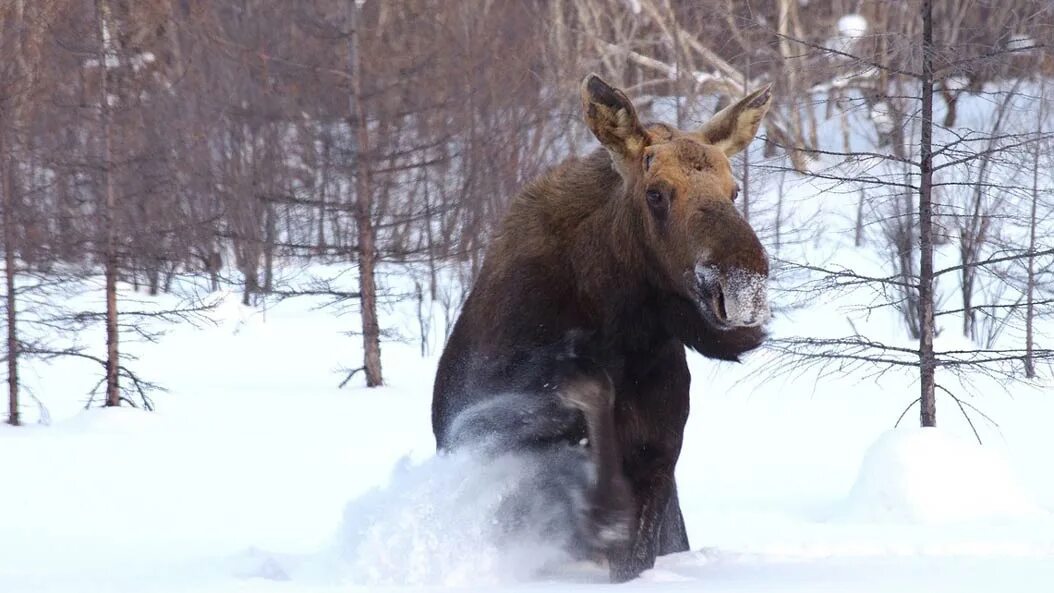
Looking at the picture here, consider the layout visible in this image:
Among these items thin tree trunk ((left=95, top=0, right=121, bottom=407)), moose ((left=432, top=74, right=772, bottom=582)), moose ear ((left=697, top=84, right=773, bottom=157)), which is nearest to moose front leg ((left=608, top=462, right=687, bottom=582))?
moose ((left=432, top=74, right=772, bottom=582))

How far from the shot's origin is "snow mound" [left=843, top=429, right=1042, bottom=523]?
27.3 ft

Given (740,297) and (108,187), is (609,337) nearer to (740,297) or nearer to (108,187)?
(740,297)

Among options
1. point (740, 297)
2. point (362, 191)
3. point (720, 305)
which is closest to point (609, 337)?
point (720, 305)

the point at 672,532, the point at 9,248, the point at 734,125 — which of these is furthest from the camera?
the point at 9,248

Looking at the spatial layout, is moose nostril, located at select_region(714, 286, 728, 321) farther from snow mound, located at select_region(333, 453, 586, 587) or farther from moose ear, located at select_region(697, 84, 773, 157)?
moose ear, located at select_region(697, 84, 773, 157)

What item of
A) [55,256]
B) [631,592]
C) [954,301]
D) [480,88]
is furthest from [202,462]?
[954,301]

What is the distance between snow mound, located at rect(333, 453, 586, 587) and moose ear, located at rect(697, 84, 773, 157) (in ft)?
5.21

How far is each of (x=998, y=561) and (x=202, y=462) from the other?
8.25 meters

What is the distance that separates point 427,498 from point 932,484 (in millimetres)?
4065

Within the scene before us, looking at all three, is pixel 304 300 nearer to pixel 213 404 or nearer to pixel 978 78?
pixel 213 404

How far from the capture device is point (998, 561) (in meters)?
5.62

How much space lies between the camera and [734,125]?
5852 millimetres

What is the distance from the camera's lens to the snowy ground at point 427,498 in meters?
5.38

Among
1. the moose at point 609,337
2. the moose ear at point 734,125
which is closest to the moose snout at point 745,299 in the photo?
the moose at point 609,337
